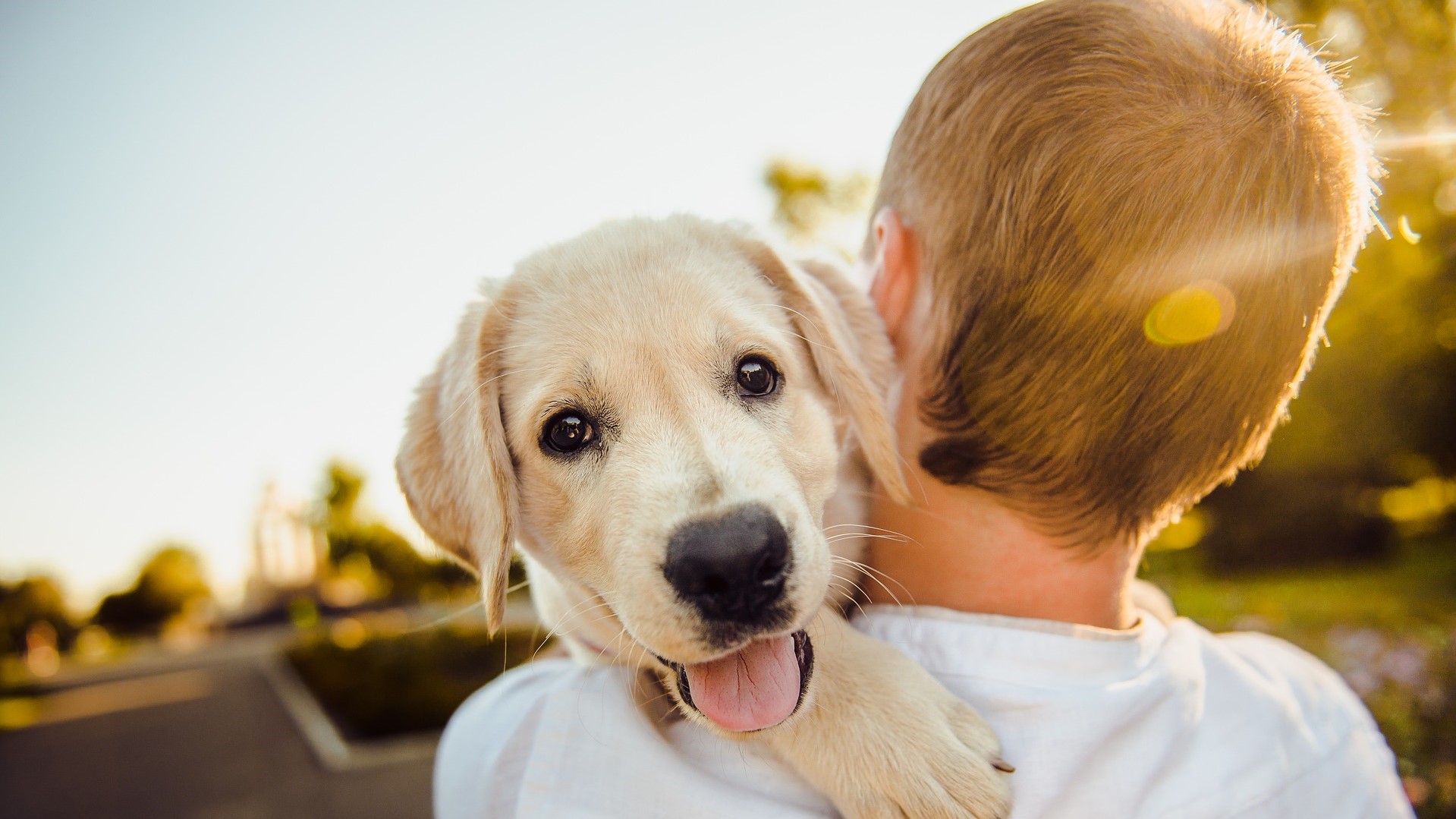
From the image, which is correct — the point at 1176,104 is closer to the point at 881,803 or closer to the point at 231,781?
the point at 881,803

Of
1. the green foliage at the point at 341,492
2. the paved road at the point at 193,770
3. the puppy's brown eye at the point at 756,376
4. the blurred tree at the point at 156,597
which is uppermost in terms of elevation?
the puppy's brown eye at the point at 756,376

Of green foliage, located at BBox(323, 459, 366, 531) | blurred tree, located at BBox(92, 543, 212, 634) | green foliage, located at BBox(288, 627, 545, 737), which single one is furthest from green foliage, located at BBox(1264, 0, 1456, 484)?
blurred tree, located at BBox(92, 543, 212, 634)

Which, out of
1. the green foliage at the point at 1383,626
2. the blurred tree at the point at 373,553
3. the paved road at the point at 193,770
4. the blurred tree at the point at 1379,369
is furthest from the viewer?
the blurred tree at the point at 373,553

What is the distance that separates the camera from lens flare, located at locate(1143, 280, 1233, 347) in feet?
6.49

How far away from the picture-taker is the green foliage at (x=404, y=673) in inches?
585

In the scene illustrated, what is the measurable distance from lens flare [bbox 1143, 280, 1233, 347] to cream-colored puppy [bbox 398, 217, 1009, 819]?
2.34ft

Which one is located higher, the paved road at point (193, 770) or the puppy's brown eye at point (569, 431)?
the puppy's brown eye at point (569, 431)

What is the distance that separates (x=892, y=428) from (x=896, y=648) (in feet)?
2.02

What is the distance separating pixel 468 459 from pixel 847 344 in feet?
3.83

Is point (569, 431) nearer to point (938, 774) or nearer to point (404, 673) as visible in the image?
point (938, 774)

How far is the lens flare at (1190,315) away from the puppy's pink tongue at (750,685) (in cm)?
114

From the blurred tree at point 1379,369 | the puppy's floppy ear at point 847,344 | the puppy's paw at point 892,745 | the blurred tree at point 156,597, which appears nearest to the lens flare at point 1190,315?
the puppy's floppy ear at point 847,344

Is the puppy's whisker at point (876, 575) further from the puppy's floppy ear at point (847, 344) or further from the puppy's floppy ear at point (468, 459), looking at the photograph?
the puppy's floppy ear at point (468, 459)

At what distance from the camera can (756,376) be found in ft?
8.10
